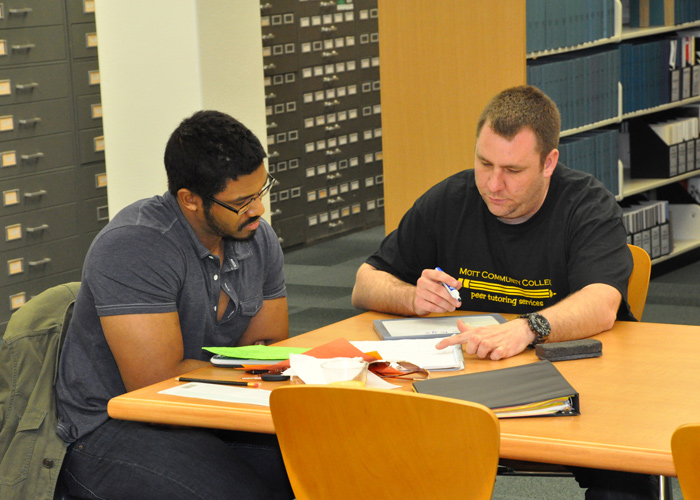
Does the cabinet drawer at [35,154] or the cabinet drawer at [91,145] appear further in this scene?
the cabinet drawer at [91,145]

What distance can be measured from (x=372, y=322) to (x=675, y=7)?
12.7ft

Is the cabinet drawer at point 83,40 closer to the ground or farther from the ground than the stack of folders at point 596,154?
farther from the ground

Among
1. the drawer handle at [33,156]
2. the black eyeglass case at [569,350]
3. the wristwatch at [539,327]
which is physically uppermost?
the drawer handle at [33,156]

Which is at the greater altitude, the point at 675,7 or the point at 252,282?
the point at 675,7

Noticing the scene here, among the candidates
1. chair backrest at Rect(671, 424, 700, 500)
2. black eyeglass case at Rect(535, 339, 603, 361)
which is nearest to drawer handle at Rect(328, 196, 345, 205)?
black eyeglass case at Rect(535, 339, 603, 361)

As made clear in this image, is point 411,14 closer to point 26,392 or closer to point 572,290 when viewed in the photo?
point 572,290

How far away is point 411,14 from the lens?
4.50 m

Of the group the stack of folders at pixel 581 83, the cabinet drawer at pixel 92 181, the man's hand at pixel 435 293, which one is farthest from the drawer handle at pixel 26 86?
the man's hand at pixel 435 293

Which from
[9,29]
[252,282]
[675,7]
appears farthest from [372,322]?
[675,7]

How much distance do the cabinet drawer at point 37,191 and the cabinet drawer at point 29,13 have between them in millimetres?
787

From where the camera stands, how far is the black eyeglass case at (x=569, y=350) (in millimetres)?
1952

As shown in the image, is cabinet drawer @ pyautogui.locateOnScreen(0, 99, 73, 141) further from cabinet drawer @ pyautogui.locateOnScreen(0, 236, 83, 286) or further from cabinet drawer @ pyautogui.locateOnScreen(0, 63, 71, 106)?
cabinet drawer @ pyautogui.locateOnScreen(0, 236, 83, 286)

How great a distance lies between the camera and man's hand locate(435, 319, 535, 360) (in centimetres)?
197

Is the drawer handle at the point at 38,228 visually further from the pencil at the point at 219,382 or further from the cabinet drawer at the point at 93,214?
the pencil at the point at 219,382
